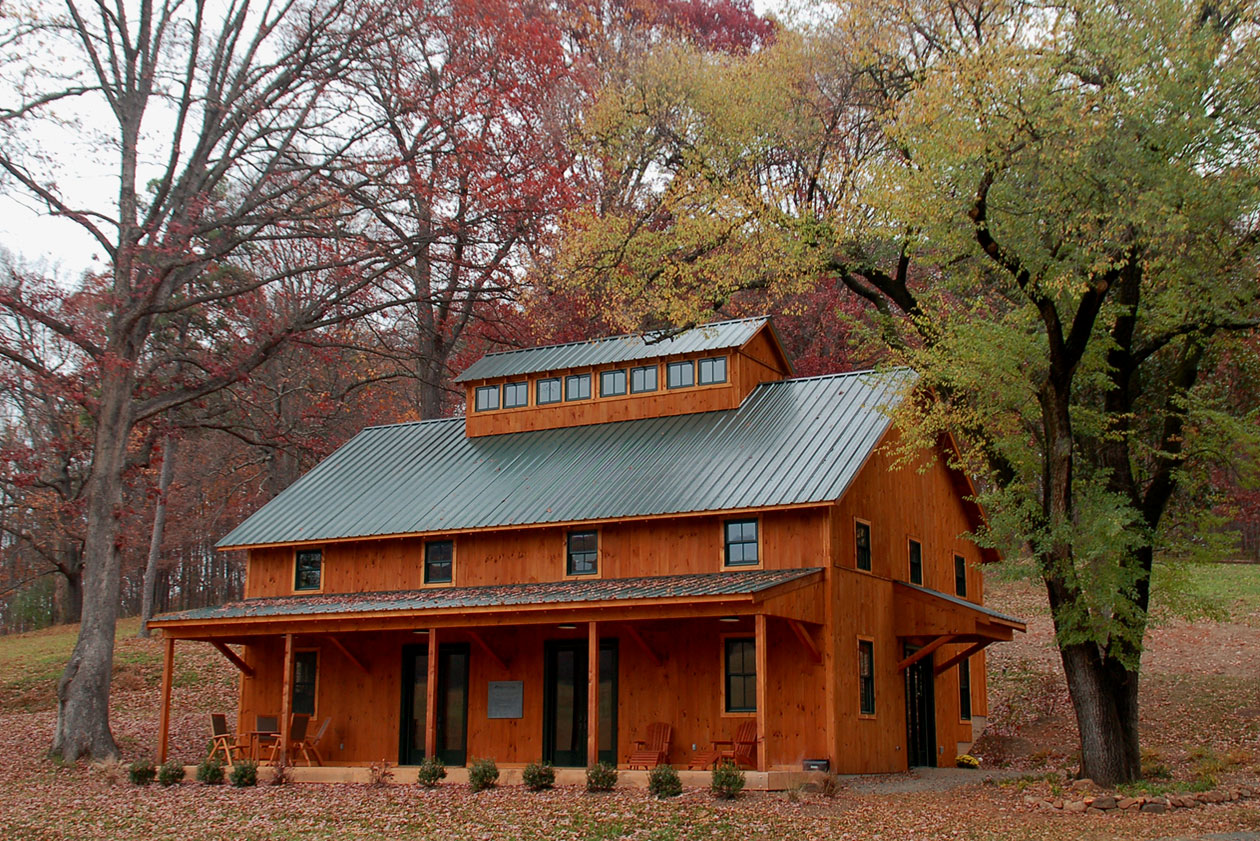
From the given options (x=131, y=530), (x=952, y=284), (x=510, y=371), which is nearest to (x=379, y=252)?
(x=510, y=371)

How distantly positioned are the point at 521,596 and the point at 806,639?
15.7 ft

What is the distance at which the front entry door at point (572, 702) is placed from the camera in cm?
2009

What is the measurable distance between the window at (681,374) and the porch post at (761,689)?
808cm

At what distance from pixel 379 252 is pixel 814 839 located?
53.3 ft

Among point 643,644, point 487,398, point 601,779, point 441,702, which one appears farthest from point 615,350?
point 601,779

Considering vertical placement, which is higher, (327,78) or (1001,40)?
(327,78)

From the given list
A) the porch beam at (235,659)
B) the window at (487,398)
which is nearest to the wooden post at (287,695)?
the porch beam at (235,659)

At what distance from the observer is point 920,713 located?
22531 millimetres

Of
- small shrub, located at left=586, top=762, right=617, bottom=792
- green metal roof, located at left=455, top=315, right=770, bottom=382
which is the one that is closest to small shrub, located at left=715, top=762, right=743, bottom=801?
small shrub, located at left=586, top=762, right=617, bottom=792

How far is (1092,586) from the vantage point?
15.6 metres

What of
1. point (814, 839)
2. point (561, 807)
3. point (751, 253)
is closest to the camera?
point (814, 839)

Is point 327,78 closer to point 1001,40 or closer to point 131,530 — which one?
point 1001,40

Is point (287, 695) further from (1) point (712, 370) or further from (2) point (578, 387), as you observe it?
(1) point (712, 370)

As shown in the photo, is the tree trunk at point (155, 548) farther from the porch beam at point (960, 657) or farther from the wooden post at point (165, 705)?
the porch beam at point (960, 657)
